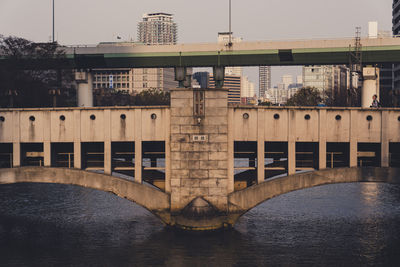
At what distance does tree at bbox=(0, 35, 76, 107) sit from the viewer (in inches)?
2721

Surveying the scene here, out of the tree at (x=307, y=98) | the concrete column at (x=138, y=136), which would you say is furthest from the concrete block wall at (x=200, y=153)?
the tree at (x=307, y=98)

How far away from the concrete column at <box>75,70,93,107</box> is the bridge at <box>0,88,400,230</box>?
1513 inches

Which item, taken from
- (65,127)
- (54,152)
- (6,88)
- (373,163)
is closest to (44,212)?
(54,152)

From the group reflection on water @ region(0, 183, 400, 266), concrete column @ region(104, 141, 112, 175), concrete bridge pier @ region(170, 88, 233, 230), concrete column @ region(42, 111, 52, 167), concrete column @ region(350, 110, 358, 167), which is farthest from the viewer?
concrete column @ region(42, 111, 52, 167)

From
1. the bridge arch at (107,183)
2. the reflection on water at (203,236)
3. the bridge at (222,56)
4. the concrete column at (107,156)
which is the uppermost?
the bridge at (222,56)

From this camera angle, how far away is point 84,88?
84.8m

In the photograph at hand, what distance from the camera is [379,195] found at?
68.8 meters

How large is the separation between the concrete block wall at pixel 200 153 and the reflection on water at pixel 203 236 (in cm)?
337

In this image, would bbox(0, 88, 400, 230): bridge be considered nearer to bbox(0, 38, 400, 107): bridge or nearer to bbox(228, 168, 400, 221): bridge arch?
bbox(228, 168, 400, 221): bridge arch

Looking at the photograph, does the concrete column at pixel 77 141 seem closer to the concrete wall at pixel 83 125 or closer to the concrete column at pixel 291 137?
the concrete wall at pixel 83 125

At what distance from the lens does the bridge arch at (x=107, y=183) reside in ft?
144

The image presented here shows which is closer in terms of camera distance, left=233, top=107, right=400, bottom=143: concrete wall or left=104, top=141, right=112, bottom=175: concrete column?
left=233, top=107, right=400, bottom=143: concrete wall

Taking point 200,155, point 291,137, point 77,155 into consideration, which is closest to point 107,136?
point 77,155

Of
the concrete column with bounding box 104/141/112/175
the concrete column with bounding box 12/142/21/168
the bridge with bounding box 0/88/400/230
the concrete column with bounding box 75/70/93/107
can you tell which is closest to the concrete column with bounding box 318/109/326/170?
the bridge with bounding box 0/88/400/230
